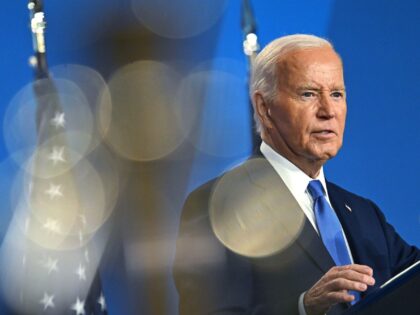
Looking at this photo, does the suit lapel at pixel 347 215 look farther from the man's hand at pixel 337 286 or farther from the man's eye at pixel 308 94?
the man's hand at pixel 337 286

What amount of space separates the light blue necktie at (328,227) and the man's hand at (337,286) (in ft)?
1.09

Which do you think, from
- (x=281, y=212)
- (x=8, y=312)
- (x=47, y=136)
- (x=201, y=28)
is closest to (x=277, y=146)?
(x=281, y=212)

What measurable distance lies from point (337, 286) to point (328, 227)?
480mm

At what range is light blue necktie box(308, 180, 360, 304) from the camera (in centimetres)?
181

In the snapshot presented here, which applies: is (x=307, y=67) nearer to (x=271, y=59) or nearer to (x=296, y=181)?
(x=271, y=59)

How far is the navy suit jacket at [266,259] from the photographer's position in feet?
5.65

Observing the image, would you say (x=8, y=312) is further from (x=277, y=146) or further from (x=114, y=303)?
(x=277, y=146)

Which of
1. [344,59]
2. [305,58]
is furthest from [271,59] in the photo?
[344,59]

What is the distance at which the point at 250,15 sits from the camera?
6.95ft

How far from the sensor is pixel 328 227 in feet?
5.98

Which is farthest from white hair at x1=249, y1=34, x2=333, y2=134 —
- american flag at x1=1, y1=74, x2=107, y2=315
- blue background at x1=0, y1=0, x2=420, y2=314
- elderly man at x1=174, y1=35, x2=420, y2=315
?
american flag at x1=1, y1=74, x2=107, y2=315

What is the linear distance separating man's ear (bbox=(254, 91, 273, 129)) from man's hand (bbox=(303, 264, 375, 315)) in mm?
532

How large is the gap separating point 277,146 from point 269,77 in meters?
0.17

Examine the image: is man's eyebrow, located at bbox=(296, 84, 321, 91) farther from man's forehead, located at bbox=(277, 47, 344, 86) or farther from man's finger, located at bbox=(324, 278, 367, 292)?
man's finger, located at bbox=(324, 278, 367, 292)
